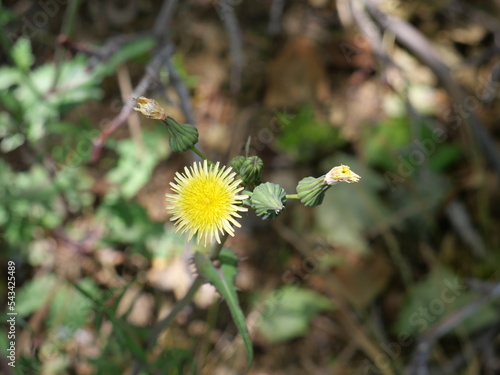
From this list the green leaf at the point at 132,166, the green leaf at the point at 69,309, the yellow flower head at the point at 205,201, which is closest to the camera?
the yellow flower head at the point at 205,201

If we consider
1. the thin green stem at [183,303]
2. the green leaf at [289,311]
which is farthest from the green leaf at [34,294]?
the green leaf at [289,311]

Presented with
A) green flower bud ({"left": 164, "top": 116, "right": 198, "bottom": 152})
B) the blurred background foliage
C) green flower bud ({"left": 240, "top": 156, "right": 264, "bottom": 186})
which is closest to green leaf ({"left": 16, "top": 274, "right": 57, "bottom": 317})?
the blurred background foliage

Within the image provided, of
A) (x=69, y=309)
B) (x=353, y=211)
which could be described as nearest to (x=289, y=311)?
(x=353, y=211)

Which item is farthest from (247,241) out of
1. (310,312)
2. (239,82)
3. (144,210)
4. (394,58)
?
(394,58)

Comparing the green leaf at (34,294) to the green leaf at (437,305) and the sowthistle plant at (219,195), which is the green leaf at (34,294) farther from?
the green leaf at (437,305)

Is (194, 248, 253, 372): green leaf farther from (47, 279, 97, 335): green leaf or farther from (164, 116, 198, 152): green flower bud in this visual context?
(47, 279, 97, 335): green leaf

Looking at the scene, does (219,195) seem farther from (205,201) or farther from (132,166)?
(132,166)

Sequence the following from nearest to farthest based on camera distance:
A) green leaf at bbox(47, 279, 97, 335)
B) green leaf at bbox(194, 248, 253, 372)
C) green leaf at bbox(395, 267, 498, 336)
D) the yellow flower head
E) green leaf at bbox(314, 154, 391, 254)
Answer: green leaf at bbox(194, 248, 253, 372) → the yellow flower head → green leaf at bbox(47, 279, 97, 335) → green leaf at bbox(395, 267, 498, 336) → green leaf at bbox(314, 154, 391, 254)
